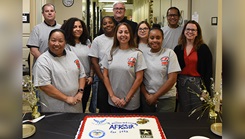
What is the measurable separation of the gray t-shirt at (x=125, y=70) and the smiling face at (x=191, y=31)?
2.00 feet

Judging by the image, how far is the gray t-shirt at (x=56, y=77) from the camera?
2.07m

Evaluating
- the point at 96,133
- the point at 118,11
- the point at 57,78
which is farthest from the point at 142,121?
the point at 118,11

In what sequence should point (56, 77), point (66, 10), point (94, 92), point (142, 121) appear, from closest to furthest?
point (142, 121), point (56, 77), point (94, 92), point (66, 10)

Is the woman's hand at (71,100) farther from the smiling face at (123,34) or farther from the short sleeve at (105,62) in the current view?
the smiling face at (123,34)

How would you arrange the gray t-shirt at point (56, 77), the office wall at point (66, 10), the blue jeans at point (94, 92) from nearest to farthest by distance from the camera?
the gray t-shirt at point (56, 77) → the blue jeans at point (94, 92) → the office wall at point (66, 10)

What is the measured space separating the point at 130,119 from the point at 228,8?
4.95 feet

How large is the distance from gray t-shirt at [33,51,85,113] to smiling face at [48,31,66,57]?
0.05 meters

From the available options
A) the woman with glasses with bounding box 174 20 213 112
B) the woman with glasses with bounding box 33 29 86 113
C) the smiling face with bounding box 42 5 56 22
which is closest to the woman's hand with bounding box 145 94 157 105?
the woman with glasses with bounding box 174 20 213 112

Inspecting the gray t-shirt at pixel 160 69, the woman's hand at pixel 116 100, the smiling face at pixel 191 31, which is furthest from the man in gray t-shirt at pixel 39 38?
the smiling face at pixel 191 31

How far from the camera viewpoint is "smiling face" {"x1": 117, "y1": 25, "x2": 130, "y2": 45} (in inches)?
94.7

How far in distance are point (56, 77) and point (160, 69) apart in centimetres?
98

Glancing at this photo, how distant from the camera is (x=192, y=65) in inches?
102

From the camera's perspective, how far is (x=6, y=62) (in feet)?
0.79

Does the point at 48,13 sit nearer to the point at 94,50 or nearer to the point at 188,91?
the point at 94,50
